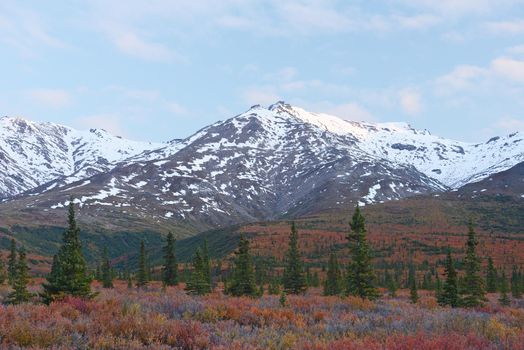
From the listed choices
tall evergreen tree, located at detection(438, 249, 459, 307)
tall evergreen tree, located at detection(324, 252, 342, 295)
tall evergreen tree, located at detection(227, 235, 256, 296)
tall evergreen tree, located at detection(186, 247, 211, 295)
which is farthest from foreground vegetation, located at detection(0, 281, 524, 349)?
tall evergreen tree, located at detection(324, 252, 342, 295)

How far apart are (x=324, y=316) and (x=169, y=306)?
15.8ft

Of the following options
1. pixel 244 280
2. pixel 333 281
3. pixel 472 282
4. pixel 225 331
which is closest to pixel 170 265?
pixel 333 281

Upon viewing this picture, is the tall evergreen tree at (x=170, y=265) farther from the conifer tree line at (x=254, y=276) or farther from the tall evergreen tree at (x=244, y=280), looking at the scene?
the tall evergreen tree at (x=244, y=280)

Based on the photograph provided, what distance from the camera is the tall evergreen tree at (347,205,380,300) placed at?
118ft

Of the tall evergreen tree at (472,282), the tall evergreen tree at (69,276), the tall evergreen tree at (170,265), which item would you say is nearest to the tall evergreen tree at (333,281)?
the tall evergreen tree at (170,265)

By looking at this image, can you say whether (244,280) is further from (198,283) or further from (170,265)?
(170,265)

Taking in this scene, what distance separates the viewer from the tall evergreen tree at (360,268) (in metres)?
36.1

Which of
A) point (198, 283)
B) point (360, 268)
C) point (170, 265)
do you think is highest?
point (360, 268)

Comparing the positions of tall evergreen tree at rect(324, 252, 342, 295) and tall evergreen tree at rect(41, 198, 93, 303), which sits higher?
tall evergreen tree at rect(41, 198, 93, 303)

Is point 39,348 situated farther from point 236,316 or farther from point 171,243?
point 171,243

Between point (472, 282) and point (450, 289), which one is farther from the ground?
point (472, 282)

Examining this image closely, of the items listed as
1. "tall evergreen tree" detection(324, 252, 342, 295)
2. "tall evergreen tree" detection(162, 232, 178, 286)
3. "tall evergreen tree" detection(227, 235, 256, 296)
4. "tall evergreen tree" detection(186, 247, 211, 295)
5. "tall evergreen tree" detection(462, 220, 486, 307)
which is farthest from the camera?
"tall evergreen tree" detection(162, 232, 178, 286)

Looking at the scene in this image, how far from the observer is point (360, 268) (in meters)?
36.8

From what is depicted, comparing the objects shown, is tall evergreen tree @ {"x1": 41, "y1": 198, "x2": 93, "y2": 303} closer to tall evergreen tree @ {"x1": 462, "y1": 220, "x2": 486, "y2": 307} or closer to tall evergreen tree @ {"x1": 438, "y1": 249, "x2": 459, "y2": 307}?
tall evergreen tree @ {"x1": 438, "y1": 249, "x2": 459, "y2": 307}
